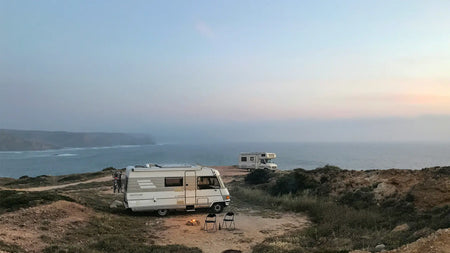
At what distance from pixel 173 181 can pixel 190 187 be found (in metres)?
0.89

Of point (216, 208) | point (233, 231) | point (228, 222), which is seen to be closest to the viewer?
point (233, 231)

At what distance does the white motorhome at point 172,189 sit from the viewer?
541 inches

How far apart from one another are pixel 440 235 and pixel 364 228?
426 centimetres

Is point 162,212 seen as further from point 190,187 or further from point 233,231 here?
point 233,231

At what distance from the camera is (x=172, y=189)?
46.9 ft

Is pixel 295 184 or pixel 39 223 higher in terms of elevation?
pixel 39 223

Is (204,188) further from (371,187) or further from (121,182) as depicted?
(371,187)

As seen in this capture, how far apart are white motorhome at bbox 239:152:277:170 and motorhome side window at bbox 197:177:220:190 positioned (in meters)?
23.7

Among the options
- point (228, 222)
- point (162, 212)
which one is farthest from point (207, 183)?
point (162, 212)

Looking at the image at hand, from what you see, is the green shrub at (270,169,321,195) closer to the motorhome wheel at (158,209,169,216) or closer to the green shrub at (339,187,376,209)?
the green shrub at (339,187,376,209)

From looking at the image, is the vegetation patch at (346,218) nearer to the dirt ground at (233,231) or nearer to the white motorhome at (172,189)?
the dirt ground at (233,231)

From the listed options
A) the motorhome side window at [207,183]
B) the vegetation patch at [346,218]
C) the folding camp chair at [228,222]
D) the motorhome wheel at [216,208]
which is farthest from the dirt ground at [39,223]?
the vegetation patch at [346,218]

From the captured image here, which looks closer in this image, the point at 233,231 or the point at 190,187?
the point at 233,231

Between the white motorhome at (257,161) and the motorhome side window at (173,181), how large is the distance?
979 inches
